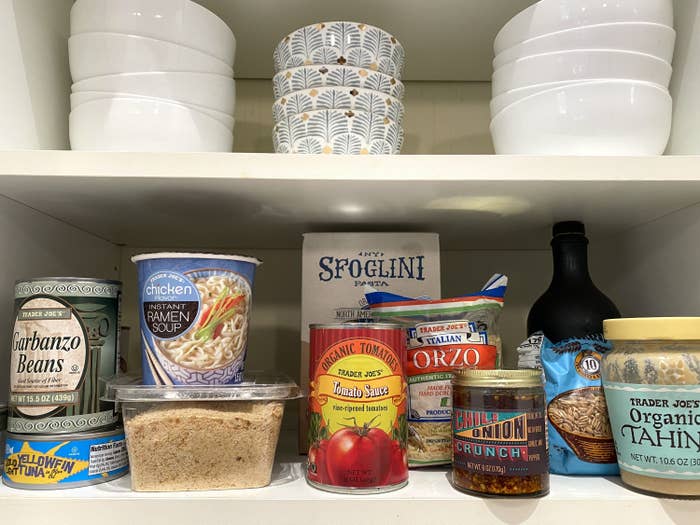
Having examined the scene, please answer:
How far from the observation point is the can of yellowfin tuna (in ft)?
1.97

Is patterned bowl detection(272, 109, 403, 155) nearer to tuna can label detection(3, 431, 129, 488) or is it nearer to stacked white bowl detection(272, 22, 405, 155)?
stacked white bowl detection(272, 22, 405, 155)

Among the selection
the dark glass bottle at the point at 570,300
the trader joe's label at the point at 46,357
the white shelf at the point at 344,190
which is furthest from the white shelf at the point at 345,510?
the white shelf at the point at 344,190

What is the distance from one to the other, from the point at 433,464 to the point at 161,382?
348 millimetres

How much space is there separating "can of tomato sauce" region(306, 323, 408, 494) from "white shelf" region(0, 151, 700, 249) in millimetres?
178

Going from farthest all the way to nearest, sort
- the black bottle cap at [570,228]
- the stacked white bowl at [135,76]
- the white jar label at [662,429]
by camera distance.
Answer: the black bottle cap at [570,228], the stacked white bowl at [135,76], the white jar label at [662,429]

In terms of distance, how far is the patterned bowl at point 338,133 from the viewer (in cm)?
68

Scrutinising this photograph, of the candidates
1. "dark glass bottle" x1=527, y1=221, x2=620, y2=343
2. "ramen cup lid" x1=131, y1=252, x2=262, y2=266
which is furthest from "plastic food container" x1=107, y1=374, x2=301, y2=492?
"dark glass bottle" x1=527, y1=221, x2=620, y2=343

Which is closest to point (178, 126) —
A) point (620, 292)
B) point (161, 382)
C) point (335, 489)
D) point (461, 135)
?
point (161, 382)

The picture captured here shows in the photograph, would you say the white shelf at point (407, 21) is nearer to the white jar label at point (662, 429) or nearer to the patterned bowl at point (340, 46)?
the patterned bowl at point (340, 46)

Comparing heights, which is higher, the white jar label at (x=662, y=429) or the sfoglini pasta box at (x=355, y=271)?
the sfoglini pasta box at (x=355, y=271)

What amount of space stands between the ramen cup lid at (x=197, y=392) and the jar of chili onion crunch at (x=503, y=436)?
7.9 inches

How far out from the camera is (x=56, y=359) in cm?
62

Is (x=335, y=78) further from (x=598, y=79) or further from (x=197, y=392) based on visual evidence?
(x=197, y=392)

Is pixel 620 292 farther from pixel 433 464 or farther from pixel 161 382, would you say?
pixel 161 382
